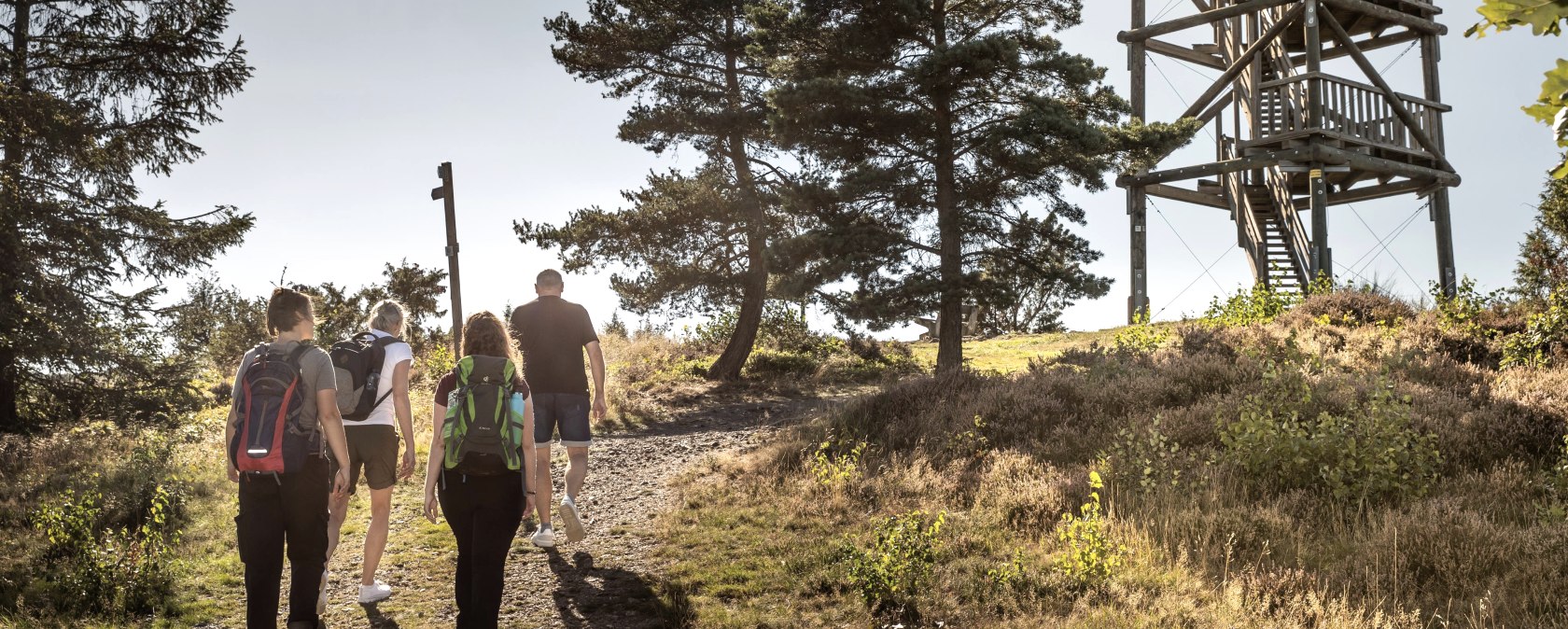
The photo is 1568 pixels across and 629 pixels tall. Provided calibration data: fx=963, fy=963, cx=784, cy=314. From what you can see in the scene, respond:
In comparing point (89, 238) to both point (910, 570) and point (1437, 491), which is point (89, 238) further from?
point (1437, 491)

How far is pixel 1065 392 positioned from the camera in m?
10.9

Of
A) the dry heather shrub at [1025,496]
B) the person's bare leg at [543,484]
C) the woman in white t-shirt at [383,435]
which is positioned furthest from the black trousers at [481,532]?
the dry heather shrub at [1025,496]

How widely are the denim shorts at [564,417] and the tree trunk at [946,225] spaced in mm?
9074

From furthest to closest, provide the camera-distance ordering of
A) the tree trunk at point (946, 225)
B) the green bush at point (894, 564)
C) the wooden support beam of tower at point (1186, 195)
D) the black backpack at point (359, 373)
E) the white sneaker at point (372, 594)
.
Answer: the wooden support beam of tower at point (1186, 195), the tree trunk at point (946, 225), the white sneaker at point (372, 594), the green bush at point (894, 564), the black backpack at point (359, 373)

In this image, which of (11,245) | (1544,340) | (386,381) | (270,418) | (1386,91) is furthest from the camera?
(1386,91)

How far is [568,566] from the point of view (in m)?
7.56

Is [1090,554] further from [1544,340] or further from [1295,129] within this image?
[1295,129]

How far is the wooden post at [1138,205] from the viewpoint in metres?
18.9

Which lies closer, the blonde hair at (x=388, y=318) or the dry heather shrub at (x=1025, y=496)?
the blonde hair at (x=388, y=318)

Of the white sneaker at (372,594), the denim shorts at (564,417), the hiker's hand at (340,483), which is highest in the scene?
the denim shorts at (564,417)

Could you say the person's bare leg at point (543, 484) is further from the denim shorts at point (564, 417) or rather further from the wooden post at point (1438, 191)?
the wooden post at point (1438, 191)

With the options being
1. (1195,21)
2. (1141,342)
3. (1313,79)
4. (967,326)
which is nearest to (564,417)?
(1141,342)

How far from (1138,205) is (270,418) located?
17493mm

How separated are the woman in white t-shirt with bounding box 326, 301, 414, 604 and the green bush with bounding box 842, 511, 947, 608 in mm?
3027
